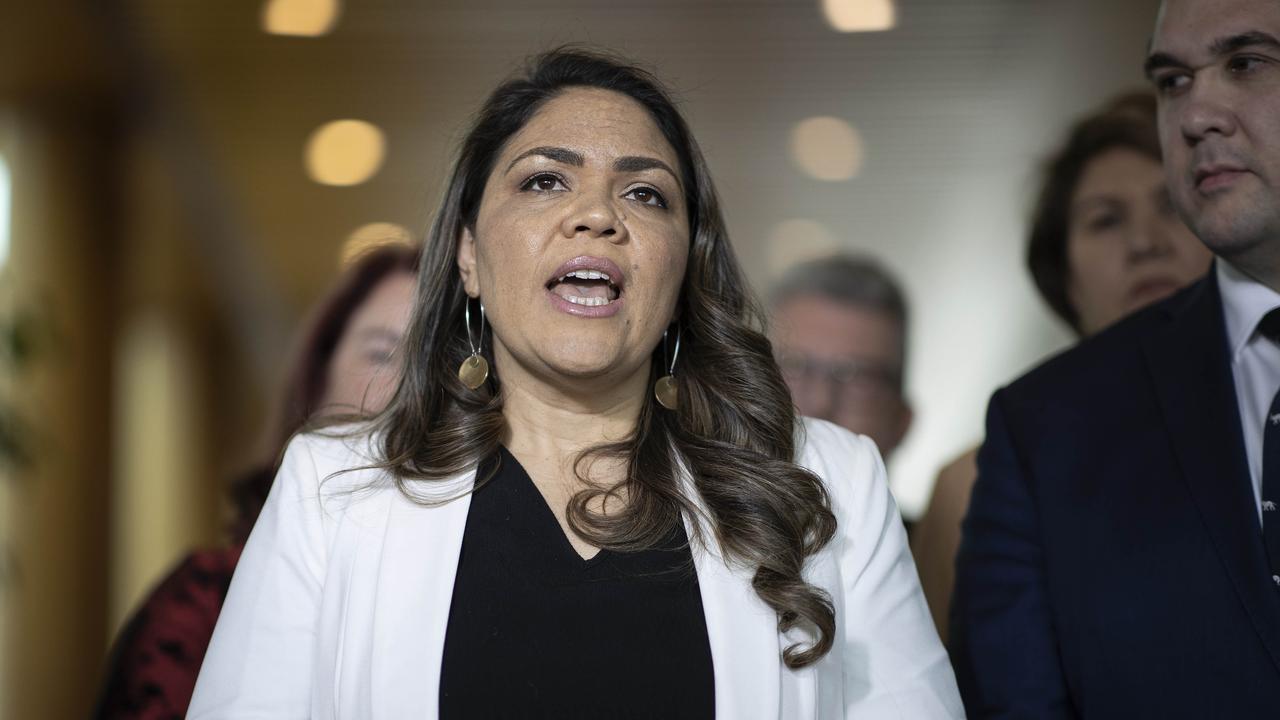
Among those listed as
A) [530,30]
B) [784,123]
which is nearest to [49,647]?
[530,30]

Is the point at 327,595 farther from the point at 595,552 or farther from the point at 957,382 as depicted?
the point at 957,382

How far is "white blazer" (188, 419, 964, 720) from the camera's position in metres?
1.74

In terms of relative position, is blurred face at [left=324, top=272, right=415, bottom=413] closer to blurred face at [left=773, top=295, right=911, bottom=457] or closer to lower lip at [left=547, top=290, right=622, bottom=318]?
lower lip at [left=547, top=290, right=622, bottom=318]

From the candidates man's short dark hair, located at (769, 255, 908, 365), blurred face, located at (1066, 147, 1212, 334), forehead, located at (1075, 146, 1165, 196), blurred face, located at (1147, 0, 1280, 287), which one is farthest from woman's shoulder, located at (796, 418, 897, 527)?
man's short dark hair, located at (769, 255, 908, 365)

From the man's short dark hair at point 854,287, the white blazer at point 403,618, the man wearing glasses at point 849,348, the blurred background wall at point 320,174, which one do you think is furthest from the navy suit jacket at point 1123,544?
the blurred background wall at point 320,174

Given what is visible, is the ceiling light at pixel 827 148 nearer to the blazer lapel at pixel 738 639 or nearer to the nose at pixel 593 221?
the nose at pixel 593 221

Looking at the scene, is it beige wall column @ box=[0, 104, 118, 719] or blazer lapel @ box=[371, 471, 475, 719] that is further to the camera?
beige wall column @ box=[0, 104, 118, 719]

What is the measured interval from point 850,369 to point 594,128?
193 centimetres

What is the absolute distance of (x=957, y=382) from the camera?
6.43m

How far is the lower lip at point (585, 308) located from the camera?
191 cm

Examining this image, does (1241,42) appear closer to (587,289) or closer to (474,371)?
(587,289)

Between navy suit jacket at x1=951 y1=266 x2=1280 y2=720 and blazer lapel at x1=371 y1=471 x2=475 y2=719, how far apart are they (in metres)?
0.87

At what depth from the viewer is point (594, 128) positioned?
6.66 feet

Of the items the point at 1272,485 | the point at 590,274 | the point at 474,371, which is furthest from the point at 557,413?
the point at 1272,485
